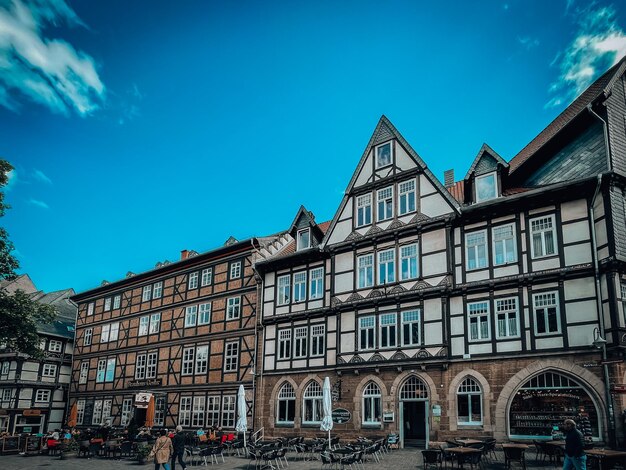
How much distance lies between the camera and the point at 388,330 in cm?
2625

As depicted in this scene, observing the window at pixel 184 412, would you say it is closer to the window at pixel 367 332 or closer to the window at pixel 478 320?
the window at pixel 367 332

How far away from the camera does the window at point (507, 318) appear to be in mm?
22636

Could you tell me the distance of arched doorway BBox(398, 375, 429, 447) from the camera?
24.7 meters

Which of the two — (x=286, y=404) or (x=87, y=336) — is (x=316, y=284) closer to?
(x=286, y=404)

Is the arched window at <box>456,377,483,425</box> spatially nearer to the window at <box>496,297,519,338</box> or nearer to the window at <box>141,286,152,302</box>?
the window at <box>496,297,519,338</box>

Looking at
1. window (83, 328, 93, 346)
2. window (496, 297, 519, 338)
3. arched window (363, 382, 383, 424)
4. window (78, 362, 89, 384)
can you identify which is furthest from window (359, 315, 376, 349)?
window (83, 328, 93, 346)

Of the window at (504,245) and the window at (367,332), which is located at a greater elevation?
the window at (504,245)

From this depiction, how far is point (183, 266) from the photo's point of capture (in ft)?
130

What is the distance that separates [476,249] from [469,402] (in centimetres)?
631

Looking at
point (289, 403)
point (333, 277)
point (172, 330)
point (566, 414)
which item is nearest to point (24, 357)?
point (172, 330)

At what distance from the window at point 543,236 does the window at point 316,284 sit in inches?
442

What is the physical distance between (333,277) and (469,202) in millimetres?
7854

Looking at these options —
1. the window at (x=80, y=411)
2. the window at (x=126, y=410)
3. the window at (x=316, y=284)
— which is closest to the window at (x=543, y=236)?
the window at (x=316, y=284)

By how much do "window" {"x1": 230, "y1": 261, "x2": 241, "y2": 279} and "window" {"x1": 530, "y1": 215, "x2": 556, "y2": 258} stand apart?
720 inches
